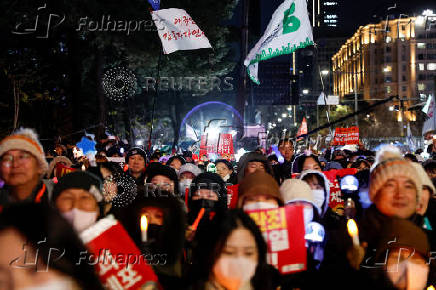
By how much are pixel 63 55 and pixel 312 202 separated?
→ 20295 millimetres

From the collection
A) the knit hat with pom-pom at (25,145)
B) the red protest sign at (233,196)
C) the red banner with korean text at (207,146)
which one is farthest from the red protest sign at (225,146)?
the knit hat with pom-pom at (25,145)

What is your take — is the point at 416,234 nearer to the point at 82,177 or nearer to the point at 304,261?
the point at 304,261

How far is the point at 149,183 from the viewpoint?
4.39 m

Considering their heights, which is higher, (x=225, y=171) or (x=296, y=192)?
(x=225, y=171)

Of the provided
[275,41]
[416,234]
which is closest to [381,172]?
[416,234]

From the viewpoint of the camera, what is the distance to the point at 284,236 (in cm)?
285

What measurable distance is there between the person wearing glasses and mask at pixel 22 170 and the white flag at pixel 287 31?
6.17 metres

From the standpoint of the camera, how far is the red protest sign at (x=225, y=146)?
1184 cm

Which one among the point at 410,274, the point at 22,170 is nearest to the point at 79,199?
the point at 22,170

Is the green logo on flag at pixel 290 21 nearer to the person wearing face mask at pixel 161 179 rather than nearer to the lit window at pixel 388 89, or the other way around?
the person wearing face mask at pixel 161 179

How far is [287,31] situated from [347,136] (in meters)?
8.09

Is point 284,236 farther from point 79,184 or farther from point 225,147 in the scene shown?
point 225,147

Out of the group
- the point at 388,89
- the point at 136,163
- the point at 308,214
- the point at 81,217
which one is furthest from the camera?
the point at 388,89

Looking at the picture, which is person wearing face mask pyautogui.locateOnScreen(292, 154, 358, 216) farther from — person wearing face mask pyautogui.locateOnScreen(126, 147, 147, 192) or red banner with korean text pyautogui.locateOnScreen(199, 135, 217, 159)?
red banner with korean text pyautogui.locateOnScreen(199, 135, 217, 159)
